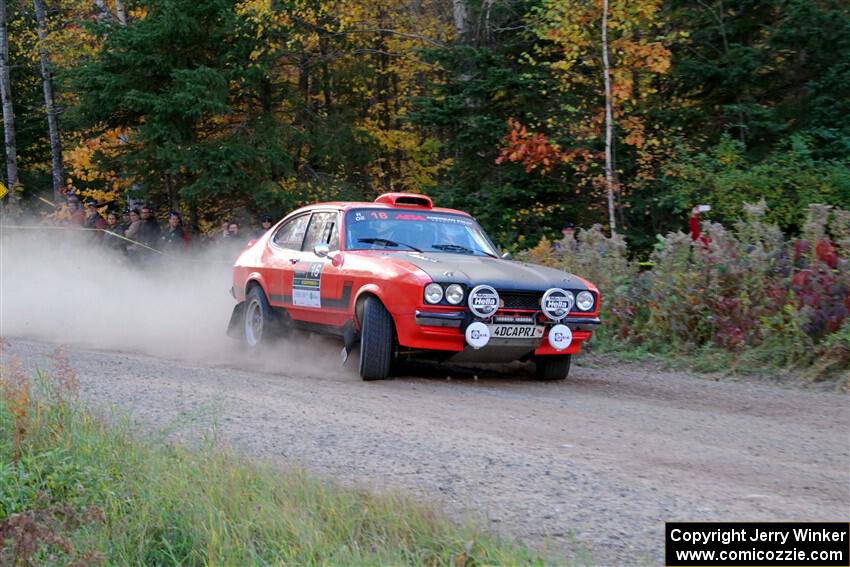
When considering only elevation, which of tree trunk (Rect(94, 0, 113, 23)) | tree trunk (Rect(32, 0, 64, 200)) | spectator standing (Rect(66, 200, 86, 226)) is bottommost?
spectator standing (Rect(66, 200, 86, 226))

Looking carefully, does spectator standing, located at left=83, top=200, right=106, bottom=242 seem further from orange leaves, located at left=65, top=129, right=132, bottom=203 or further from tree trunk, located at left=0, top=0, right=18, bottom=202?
tree trunk, located at left=0, top=0, right=18, bottom=202

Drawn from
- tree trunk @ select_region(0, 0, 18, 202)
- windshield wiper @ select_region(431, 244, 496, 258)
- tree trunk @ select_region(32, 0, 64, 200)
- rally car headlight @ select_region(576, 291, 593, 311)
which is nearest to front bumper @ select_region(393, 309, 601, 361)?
rally car headlight @ select_region(576, 291, 593, 311)

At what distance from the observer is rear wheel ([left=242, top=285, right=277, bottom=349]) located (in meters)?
11.2

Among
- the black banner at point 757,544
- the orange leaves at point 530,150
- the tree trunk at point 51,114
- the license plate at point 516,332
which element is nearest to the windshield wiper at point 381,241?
the license plate at point 516,332

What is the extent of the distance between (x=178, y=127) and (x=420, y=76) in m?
8.77

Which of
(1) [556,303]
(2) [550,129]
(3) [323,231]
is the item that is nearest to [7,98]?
(2) [550,129]

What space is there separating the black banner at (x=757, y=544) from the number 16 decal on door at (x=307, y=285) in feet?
20.5

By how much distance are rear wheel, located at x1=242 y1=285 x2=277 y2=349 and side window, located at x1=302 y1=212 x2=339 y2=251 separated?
920mm

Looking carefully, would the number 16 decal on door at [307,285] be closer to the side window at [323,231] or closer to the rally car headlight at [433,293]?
the side window at [323,231]

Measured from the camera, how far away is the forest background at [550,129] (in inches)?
Answer: 447

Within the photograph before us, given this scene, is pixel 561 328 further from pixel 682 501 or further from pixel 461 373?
pixel 682 501

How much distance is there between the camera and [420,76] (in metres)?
29.4

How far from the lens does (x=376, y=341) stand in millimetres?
9094

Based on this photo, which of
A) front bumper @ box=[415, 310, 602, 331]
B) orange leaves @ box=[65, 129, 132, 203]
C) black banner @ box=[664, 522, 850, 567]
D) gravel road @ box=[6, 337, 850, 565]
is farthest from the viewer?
orange leaves @ box=[65, 129, 132, 203]
